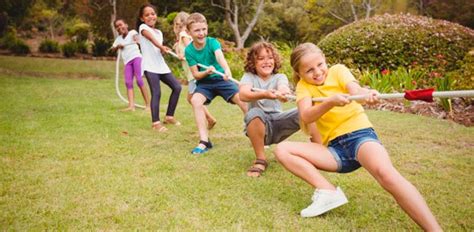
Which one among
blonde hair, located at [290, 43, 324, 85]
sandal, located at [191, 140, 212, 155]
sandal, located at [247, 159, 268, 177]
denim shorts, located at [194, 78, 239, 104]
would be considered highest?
blonde hair, located at [290, 43, 324, 85]

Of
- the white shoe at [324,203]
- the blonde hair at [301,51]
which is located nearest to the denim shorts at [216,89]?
the blonde hair at [301,51]

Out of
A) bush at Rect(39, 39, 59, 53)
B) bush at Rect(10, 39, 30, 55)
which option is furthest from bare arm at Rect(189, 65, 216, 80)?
bush at Rect(39, 39, 59, 53)

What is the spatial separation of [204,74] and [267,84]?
0.81 meters

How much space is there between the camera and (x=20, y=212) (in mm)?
2559

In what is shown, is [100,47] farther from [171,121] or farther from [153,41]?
[153,41]

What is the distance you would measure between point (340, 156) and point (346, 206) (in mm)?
340

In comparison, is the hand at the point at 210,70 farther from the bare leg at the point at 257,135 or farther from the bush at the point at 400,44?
the bush at the point at 400,44

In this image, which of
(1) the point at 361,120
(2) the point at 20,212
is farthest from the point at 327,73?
(2) the point at 20,212

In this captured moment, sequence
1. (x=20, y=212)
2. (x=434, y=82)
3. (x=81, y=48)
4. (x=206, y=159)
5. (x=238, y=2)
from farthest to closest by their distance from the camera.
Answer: (x=238, y=2) < (x=81, y=48) < (x=434, y=82) < (x=206, y=159) < (x=20, y=212)

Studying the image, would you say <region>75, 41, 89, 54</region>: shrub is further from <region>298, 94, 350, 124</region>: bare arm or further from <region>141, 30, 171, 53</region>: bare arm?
<region>298, 94, 350, 124</region>: bare arm

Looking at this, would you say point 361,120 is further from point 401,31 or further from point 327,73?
point 401,31

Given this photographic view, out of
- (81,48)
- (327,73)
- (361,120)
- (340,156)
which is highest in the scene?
(327,73)

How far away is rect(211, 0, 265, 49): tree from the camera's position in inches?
894

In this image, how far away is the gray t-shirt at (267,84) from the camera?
355 cm
